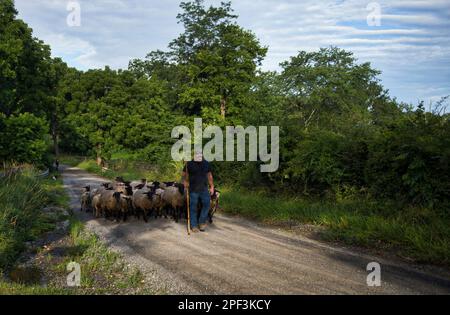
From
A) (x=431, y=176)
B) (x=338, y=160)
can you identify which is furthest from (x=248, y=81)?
(x=431, y=176)

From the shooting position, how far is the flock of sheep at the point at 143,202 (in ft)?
39.0

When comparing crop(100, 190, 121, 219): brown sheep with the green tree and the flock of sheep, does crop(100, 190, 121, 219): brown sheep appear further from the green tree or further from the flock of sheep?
the green tree

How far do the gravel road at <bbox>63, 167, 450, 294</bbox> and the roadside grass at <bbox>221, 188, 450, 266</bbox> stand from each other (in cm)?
64

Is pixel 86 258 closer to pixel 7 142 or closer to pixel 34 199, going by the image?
pixel 34 199

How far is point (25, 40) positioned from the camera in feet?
115

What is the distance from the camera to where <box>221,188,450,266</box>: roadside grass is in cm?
746

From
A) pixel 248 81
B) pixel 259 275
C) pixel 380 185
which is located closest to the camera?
pixel 259 275

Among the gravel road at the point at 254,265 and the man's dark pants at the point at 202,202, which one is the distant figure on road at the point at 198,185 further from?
the gravel road at the point at 254,265

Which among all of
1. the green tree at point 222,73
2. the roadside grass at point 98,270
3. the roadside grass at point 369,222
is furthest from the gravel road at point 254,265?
the green tree at point 222,73

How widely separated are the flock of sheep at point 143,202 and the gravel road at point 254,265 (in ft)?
5.30

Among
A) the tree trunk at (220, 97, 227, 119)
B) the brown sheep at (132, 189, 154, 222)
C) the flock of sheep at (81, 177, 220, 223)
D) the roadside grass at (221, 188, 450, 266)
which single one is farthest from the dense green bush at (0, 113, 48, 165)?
the tree trunk at (220, 97, 227, 119)

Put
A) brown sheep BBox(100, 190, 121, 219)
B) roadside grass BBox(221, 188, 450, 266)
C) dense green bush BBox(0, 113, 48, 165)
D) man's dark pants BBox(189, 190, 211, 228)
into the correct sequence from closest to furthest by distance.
A: roadside grass BBox(221, 188, 450, 266), man's dark pants BBox(189, 190, 211, 228), brown sheep BBox(100, 190, 121, 219), dense green bush BBox(0, 113, 48, 165)

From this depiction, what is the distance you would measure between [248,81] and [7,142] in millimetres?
20887

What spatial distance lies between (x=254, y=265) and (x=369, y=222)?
3.65 metres
